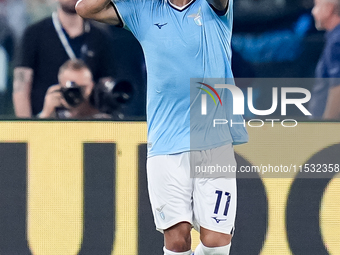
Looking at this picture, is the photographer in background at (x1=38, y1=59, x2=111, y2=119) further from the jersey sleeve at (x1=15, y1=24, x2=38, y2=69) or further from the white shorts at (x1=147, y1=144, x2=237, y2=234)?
the white shorts at (x1=147, y1=144, x2=237, y2=234)

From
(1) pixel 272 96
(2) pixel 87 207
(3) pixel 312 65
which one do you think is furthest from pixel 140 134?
(3) pixel 312 65

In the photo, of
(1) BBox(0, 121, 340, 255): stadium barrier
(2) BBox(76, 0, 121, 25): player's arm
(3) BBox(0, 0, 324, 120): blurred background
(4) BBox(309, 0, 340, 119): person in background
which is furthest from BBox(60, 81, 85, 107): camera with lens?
(4) BBox(309, 0, 340, 119): person in background

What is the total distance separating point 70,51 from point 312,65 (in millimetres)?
1689

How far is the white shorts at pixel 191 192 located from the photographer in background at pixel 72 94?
0.81 metres

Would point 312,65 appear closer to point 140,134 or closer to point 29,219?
point 140,134

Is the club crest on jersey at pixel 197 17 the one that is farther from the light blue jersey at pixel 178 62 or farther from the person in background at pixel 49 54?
the person in background at pixel 49 54

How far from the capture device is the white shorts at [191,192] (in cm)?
292

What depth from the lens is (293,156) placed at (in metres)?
3.54

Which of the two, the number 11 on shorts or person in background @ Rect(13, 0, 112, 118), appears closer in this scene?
the number 11 on shorts

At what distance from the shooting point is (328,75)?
350 centimetres

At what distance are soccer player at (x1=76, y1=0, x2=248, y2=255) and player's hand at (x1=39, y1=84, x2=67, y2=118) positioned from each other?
2.42 ft

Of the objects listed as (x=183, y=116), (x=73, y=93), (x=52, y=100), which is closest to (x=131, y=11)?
(x=183, y=116)

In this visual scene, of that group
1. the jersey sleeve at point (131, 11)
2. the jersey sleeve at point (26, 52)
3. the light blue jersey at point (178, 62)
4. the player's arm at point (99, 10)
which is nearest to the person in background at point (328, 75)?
the light blue jersey at point (178, 62)

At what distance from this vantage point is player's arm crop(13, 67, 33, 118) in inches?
139
